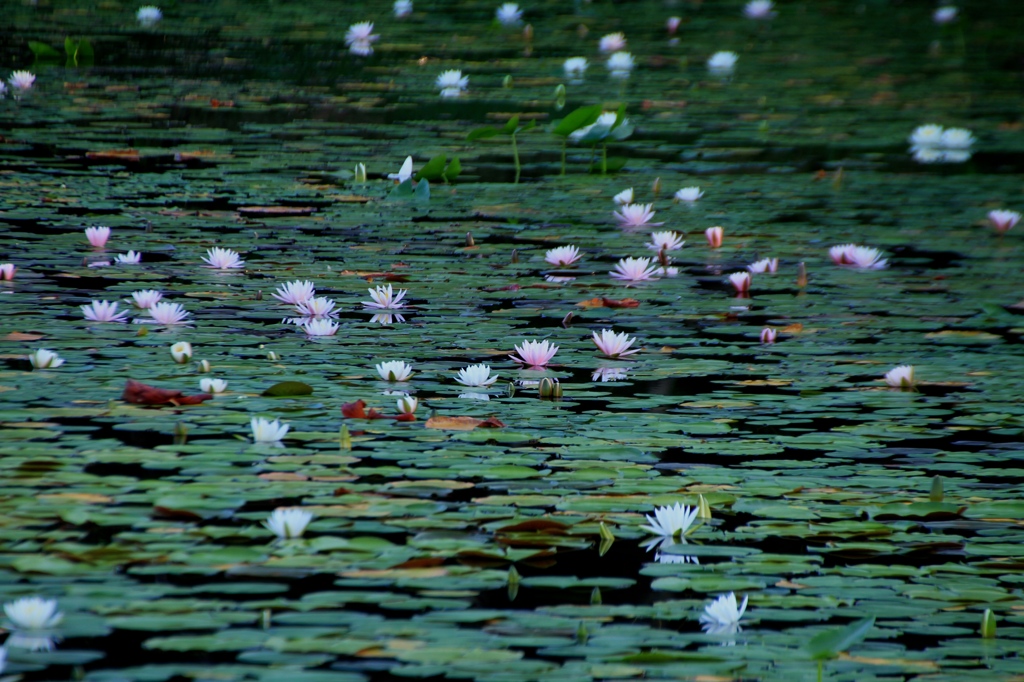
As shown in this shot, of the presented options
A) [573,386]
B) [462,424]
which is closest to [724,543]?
[462,424]

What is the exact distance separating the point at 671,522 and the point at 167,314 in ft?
4.96

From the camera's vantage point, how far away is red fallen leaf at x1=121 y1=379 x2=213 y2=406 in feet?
8.19

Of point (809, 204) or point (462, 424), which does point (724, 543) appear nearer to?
point (462, 424)

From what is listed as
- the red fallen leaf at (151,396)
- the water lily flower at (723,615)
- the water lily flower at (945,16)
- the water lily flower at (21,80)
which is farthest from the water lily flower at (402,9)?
the water lily flower at (723,615)

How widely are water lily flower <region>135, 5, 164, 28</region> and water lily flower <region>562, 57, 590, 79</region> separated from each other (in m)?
3.06

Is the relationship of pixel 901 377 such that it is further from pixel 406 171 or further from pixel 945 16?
pixel 945 16

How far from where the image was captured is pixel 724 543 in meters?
2.05

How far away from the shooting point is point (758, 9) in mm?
10453

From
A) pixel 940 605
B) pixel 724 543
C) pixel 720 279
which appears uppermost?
pixel 720 279

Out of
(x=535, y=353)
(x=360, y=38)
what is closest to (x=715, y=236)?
(x=535, y=353)

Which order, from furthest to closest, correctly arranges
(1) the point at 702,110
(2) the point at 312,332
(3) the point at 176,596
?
1. (1) the point at 702,110
2. (2) the point at 312,332
3. (3) the point at 176,596

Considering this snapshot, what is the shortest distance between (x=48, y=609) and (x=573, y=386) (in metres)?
1.40

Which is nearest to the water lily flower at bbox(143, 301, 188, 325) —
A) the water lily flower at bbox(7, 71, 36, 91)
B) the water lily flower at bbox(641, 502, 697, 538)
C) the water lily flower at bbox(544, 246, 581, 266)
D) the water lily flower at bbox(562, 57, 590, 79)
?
the water lily flower at bbox(544, 246, 581, 266)

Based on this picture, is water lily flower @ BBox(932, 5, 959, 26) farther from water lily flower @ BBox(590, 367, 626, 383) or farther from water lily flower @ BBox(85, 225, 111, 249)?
water lily flower @ BBox(590, 367, 626, 383)
